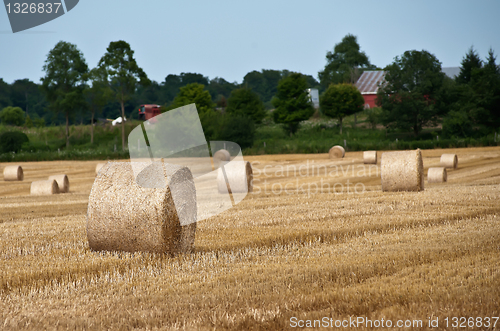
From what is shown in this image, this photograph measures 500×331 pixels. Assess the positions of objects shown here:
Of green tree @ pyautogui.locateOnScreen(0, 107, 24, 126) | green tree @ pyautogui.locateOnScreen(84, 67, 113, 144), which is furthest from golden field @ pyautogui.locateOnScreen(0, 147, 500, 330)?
green tree @ pyautogui.locateOnScreen(0, 107, 24, 126)

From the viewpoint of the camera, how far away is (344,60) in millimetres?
88250

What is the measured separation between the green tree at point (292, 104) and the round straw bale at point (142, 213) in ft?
164

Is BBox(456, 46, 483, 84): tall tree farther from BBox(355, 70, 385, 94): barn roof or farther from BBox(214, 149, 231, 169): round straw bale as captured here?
BBox(214, 149, 231, 169): round straw bale

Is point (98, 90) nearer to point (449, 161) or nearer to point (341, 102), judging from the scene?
point (341, 102)

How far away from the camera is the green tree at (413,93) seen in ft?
159

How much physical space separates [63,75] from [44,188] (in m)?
41.2

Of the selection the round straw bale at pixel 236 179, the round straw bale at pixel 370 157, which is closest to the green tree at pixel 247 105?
the round straw bale at pixel 370 157

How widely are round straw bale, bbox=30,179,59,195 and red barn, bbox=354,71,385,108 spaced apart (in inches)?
2375

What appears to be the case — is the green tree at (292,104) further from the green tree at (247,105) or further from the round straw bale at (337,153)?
the round straw bale at (337,153)

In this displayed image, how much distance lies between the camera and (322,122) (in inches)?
2576

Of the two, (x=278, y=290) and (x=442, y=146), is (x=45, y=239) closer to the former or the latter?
(x=278, y=290)

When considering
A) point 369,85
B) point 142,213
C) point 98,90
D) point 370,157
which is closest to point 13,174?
point 370,157

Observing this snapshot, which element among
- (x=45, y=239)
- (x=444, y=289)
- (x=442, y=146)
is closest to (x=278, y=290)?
(x=444, y=289)

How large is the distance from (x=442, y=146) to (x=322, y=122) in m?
31.1
